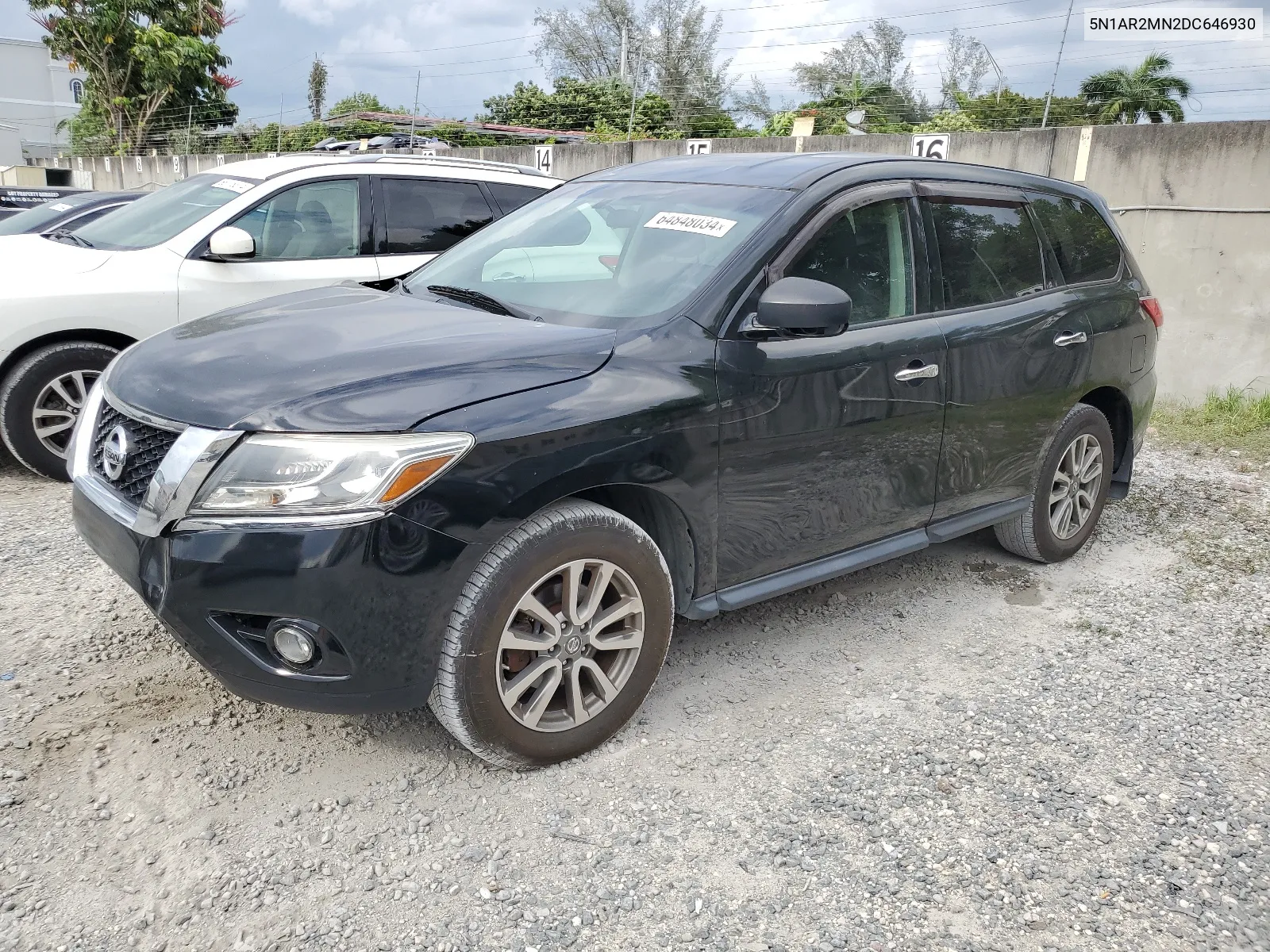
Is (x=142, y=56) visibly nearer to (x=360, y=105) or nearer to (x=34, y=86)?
(x=360, y=105)

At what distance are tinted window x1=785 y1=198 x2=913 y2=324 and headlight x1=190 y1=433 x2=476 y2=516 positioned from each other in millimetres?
1578

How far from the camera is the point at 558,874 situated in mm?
2689

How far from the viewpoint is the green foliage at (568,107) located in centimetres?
2640

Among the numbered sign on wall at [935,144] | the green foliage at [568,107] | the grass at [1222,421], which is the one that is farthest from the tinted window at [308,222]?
the green foliage at [568,107]

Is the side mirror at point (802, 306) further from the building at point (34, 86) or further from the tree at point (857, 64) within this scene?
the building at point (34, 86)

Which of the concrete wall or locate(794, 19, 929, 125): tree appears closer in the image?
the concrete wall

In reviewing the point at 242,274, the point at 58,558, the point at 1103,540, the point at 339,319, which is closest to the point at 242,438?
the point at 339,319

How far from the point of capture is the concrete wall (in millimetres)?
8438

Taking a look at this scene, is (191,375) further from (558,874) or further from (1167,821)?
(1167,821)

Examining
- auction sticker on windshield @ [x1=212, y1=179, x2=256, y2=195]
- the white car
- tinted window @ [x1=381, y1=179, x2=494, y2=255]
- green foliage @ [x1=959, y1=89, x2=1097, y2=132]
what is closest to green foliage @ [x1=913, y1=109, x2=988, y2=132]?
green foliage @ [x1=959, y1=89, x2=1097, y2=132]

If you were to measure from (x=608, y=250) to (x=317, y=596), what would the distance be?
1740 millimetres

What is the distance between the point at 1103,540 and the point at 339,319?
416 cm

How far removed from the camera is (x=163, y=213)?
637 centimetres

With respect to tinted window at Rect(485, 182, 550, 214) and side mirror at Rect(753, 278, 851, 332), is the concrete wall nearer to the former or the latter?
tinted window at Rect(485, 182, 550, 214)
